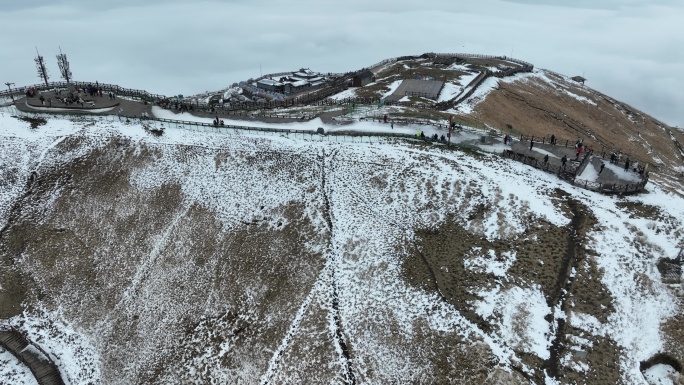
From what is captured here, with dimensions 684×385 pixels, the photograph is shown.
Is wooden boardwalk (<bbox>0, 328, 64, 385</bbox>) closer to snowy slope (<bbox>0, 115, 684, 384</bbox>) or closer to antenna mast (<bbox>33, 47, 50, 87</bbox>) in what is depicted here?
snowy slope (<bbox>0, 115, 684, 384</bbox>)

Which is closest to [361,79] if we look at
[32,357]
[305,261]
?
[305,261]

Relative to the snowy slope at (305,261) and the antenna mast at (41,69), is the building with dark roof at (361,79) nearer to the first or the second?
the snowy slope at (305,261)

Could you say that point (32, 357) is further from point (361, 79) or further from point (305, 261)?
point (361, 79)

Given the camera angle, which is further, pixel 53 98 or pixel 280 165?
pixel 53 98

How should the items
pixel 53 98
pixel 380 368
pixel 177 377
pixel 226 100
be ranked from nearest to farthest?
pixel 380 368 < pixel 177 377 < pixel 53 98 < pixel 226 100

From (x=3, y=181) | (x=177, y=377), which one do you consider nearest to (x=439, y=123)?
(x=177, y=377)

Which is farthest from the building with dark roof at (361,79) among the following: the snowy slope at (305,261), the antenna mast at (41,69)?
the antenna mast at (41,69)

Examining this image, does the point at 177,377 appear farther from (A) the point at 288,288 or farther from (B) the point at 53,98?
(B) the point at 53,98

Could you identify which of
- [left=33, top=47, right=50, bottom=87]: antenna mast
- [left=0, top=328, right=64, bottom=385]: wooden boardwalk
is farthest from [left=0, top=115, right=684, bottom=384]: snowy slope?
[left=33, top=47, right=50, bottom=87]: antenna mast
